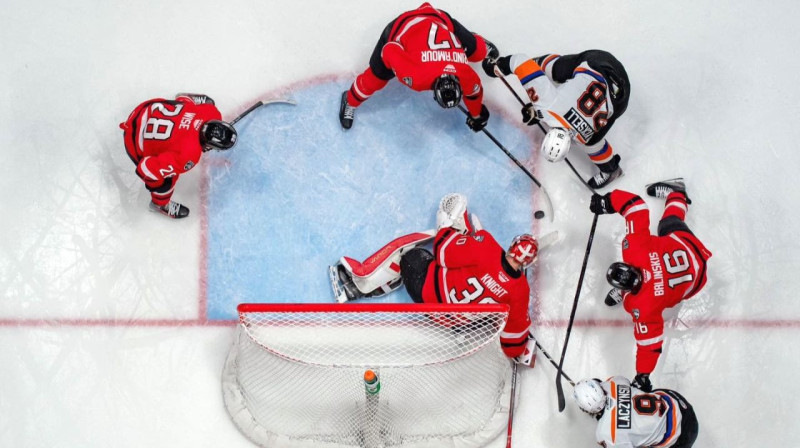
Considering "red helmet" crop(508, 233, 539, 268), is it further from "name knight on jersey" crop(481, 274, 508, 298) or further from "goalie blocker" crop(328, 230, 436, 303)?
"goalie blocker" crop(328, 230, 436, 303)

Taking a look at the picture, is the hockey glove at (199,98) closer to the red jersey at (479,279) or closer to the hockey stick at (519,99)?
the red jersey at (479,279)

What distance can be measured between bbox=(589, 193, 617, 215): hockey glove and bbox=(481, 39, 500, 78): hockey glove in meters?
0.99

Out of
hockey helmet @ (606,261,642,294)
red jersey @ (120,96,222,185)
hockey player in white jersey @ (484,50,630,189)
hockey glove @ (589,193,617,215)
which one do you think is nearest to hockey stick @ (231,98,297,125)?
red jersey @ (120,96,222,185)

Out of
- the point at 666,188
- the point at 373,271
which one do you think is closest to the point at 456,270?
the point at 373,271

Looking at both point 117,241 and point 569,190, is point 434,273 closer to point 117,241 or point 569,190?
point 569,190

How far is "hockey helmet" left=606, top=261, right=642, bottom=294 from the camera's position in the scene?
179 inches

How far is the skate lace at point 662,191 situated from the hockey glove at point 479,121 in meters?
1.12

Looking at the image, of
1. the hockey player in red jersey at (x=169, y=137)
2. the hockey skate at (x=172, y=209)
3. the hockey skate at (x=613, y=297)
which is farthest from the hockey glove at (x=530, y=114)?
the hockey skate at (x=172, y=209)

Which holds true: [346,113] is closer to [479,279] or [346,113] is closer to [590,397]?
[479,279]

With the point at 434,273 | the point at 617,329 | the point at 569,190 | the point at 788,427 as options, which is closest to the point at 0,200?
the point at 434,273

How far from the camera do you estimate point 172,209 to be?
16.9ft

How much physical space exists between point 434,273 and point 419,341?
1.30 ft

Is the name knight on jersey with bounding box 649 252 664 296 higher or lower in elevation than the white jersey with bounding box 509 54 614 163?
lower

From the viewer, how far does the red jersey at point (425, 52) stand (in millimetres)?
4727
